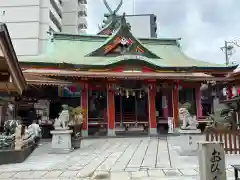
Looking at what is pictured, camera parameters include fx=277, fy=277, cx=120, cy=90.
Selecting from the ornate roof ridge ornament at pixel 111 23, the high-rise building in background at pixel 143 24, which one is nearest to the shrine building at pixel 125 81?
the ornate roof ridge ornament at pixel 111 23

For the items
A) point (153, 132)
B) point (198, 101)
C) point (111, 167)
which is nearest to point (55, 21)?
point (198, 101)

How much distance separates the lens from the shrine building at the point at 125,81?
65.9 ft

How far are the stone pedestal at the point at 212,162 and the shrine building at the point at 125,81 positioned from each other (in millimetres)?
14441

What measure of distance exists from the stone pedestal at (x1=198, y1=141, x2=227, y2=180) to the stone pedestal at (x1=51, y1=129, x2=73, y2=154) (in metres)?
8.00

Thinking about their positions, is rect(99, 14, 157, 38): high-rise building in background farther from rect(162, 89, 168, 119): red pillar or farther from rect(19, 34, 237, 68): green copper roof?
rect(162, 89, 168, 119): red pillar

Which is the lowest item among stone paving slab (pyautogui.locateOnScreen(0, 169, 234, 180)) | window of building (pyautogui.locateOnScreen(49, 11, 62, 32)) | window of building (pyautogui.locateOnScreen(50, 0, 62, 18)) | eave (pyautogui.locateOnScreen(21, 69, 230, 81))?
stone paving slab (pyautogui.locateOnScreen(0, 169, 234, 180))

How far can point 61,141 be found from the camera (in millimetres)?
12336

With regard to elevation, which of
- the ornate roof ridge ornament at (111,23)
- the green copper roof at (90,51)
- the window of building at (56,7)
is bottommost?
the green copper roof at (90,51)

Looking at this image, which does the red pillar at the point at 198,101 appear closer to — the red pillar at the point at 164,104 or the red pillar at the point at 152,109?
the red pillar at the point at 164,104

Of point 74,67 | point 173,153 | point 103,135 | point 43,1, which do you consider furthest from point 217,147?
point 43,1

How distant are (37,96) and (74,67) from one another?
154 inches

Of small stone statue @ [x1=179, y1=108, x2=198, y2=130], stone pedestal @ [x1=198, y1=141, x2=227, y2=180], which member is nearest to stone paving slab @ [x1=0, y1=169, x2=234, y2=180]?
stone pedestal @ [x1=198, y1=141, x2=227, y2=180]

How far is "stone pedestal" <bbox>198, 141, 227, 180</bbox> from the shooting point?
527cm

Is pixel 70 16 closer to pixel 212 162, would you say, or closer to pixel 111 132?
pixel 111 132
